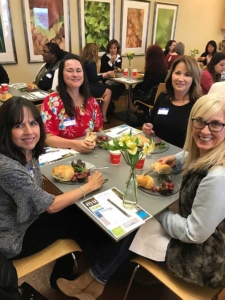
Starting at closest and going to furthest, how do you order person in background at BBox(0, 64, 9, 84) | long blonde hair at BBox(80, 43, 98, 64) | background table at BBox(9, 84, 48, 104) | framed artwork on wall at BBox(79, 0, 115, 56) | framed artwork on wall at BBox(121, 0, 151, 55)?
background table at BBox(9, 84, 48, 104) < person in background at BBox(0, 64, 9, 84) < long blonde hair at BBox(80, 43, 98, 64) < framed artwork on wall at BBox(79, 0, 115, 56) < framed artwork on wall at BBox(121, 0, 151, 55)

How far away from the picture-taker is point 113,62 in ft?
16.1

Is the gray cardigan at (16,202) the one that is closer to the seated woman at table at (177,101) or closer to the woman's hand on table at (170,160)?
the woman's hand on table at (170,160)

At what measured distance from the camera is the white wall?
4229mm

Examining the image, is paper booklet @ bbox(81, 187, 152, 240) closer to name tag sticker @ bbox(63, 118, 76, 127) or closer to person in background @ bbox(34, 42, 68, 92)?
name tag sticker @ bbox(63, 118, 76, 127)

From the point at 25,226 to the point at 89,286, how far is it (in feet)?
1.75

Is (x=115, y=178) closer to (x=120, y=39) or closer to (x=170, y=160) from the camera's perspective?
(x=170, y=160)

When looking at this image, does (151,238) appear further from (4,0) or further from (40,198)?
(4,0)

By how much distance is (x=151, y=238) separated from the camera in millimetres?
1259

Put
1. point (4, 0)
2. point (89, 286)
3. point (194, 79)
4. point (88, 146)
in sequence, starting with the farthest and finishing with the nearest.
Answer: point (4, 0) < point (194, 79) < point (88, 146) < point (89, 286)

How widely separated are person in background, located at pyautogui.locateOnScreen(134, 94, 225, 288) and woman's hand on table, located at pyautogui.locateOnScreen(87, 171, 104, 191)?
0.41 m

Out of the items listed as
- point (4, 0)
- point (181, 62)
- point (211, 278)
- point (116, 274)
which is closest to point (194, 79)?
point (181, 62)

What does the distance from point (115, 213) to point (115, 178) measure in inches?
11.6

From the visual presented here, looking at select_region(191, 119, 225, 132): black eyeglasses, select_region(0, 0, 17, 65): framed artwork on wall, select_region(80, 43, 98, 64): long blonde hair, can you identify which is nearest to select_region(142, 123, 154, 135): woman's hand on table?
select_region(191, 119, 225, 132): black eyeglasses

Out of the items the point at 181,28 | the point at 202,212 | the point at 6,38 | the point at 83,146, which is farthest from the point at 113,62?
the point at 202,212
